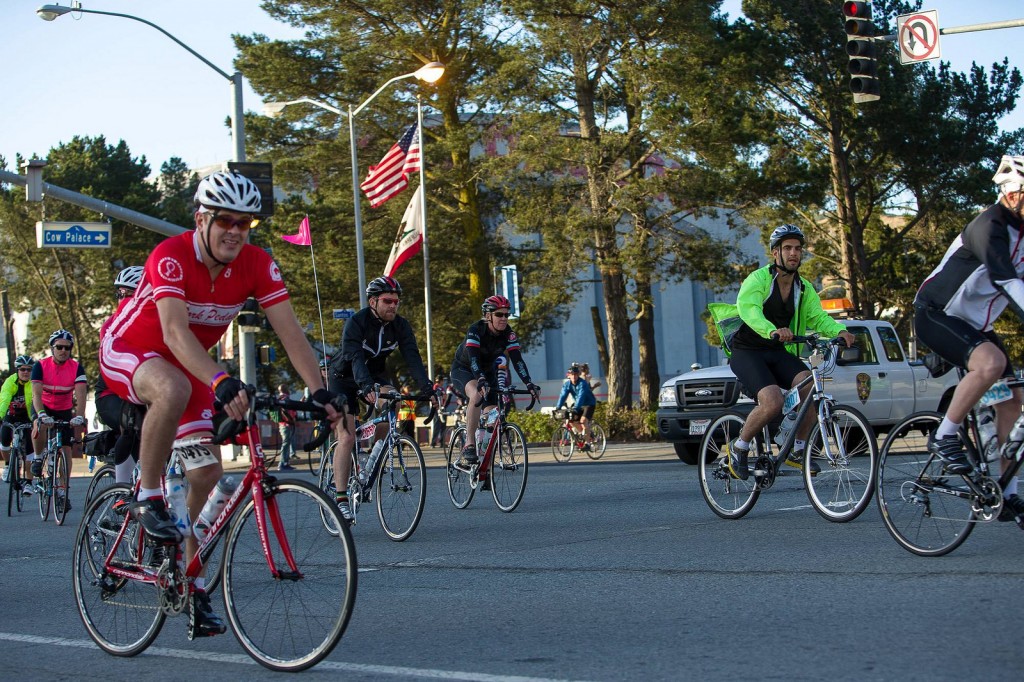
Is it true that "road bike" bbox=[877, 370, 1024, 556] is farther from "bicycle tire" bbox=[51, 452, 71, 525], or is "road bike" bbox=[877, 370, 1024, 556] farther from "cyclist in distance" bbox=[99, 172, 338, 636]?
"bicycle tire" bbox=[51, 452, 71, 525]

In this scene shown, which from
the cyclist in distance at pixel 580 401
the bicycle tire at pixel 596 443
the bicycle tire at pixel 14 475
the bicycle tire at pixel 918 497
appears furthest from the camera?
the cyclist in distance at pixel 580 401

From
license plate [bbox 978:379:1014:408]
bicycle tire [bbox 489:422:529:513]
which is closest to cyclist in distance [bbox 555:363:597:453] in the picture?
bicycle tire [bbox 489:422:529:513]

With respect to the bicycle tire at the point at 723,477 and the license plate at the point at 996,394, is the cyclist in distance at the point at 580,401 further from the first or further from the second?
the license plate at the point at 996,394

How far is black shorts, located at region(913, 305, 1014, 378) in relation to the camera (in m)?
6.62

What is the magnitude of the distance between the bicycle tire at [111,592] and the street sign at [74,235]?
1807 centimetres

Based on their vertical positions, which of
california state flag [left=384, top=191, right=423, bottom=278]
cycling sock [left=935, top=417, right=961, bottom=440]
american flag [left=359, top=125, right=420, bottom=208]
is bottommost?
cycling sock [left=935, top=417, right=961, bottom=440]

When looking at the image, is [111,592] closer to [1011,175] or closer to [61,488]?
[1011,175]

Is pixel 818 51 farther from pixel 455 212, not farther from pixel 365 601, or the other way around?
pixel 365 601

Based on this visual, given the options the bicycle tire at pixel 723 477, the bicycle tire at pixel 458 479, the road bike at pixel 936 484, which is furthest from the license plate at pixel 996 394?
the bicycle tire at pixel 458 479

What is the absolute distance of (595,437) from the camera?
24.9 m

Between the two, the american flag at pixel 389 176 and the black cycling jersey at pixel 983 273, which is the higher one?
the american flag at pixel 389 176

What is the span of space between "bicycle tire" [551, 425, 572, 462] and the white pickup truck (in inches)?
232

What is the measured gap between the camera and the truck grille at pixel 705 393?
722 inches

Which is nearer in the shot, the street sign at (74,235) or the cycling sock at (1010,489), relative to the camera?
the cycling sock at (1010,489)
